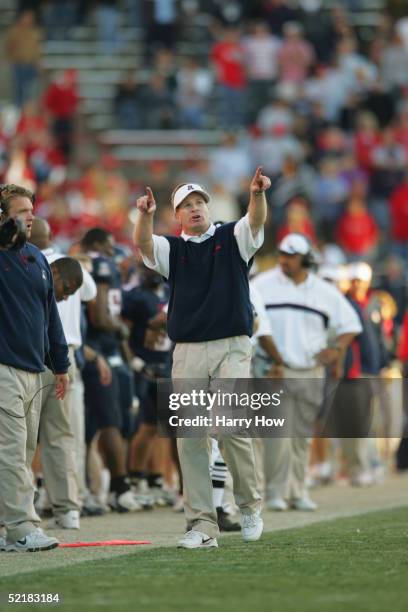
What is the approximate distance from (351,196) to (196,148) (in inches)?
129

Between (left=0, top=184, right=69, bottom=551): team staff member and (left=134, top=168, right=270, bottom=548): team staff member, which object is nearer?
(left=0, top=184, right=69, bottom=551): team staff member

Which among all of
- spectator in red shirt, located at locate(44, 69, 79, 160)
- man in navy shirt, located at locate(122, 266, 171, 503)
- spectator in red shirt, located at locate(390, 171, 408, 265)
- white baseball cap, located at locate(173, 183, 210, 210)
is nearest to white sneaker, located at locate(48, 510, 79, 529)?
white baseball cap, located at locate(173, 183, 210, 210)

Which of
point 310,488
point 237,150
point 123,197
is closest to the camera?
point 310,488

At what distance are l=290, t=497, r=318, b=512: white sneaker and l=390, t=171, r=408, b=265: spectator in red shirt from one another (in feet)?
39.0

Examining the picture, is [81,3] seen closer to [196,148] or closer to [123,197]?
[196,148]

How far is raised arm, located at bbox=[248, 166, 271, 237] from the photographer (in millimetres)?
9719

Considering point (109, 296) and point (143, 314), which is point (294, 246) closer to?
point (143, 314)

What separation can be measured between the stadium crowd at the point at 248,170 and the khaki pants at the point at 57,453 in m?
1.87

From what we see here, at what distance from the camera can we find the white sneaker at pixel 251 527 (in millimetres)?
10218

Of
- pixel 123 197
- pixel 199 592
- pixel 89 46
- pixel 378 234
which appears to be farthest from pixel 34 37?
pixel 199 592

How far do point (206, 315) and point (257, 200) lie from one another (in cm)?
73

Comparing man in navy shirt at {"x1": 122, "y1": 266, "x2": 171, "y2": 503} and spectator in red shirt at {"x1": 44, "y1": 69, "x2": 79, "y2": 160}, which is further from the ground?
spectator in red shirt at {"x1": 44, "y1": 69, "x2": 79, "y2": 160}

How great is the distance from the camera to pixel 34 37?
28.0 meters

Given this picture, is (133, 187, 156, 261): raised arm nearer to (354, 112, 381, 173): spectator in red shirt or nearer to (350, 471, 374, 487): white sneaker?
(350, 471, 374, 487): white sneaker
